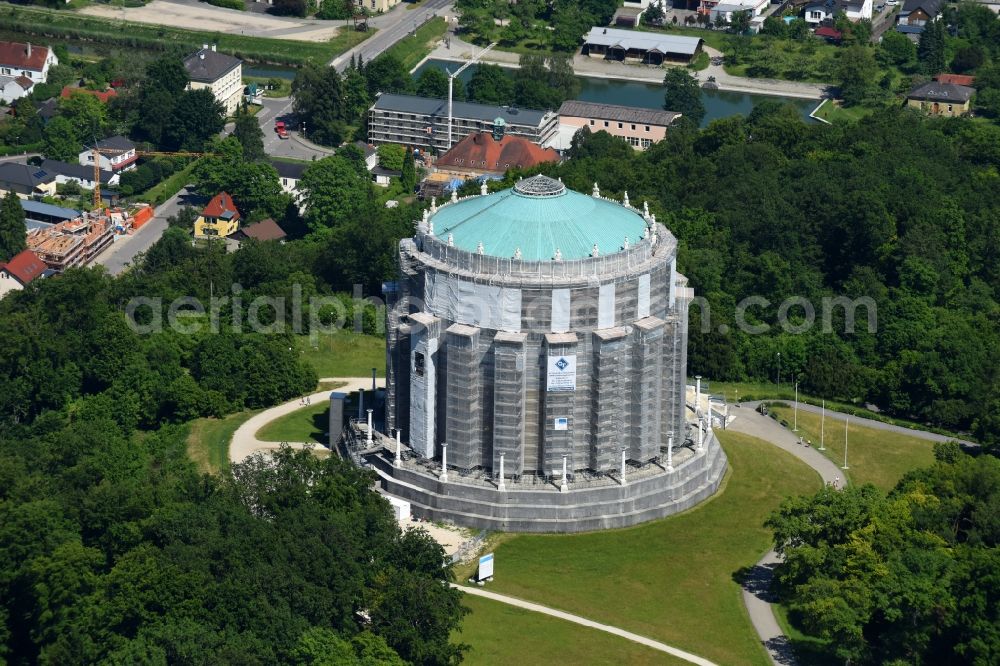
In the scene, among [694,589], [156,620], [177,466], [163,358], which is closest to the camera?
[156,620]

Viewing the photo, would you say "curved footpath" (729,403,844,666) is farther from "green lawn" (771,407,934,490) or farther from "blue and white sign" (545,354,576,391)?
"blue and white sign" (545,354,576,391)

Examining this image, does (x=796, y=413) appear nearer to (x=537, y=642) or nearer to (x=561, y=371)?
(x=561, y=371)

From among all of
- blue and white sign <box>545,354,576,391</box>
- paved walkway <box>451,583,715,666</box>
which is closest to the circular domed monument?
blue and white sign <box>545,354,576,391</box>

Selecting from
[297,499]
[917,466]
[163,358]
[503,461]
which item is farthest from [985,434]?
[163,358]

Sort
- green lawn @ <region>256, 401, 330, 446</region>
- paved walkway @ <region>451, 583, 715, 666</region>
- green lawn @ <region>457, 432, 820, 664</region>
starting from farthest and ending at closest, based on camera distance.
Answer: green lawn @ <region>256, 401, 330, 446</region> → green lawn @ <region>457, 432, 820, 664</region> → paved walkway @ <region>451, 583, 715, 666</region>

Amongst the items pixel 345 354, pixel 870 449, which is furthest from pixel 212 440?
pixel 870 449

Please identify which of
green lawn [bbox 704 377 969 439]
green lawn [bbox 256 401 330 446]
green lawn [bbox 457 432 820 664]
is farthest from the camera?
green lawn [bbox 704 377 969 439]

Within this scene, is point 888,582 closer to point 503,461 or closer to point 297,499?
point 503,461
